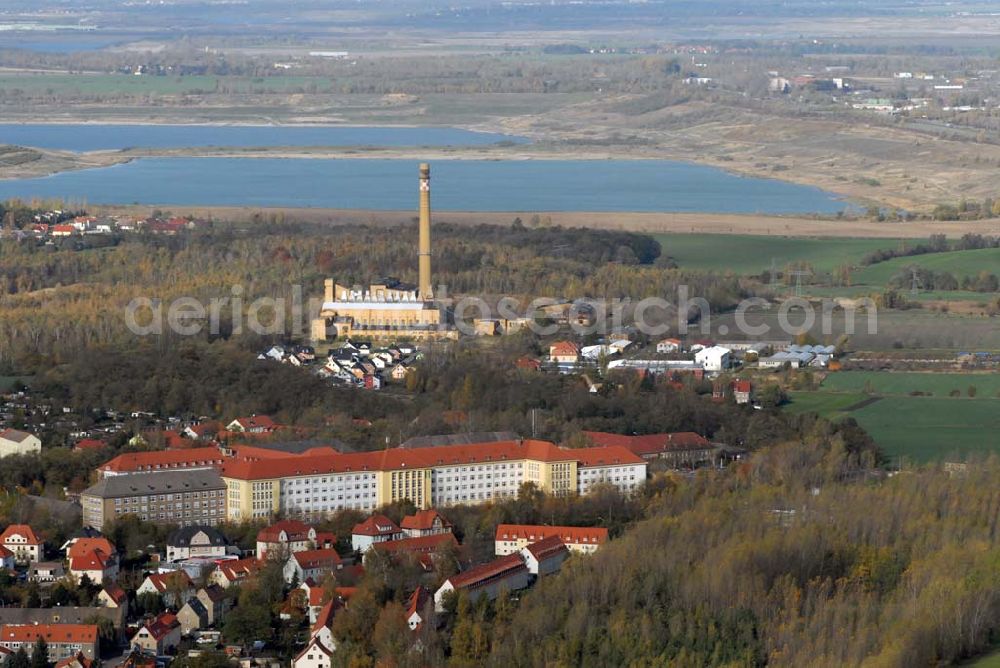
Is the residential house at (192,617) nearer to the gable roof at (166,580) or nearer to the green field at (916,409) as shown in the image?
the gable roof at (166,580)

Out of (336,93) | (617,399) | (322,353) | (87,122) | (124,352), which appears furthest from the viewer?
(336,93)

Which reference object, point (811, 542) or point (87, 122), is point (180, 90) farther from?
point (811, 542)

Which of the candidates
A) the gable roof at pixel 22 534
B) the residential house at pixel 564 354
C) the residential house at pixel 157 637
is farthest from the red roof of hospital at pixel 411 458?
the residential house at pixel 564 354

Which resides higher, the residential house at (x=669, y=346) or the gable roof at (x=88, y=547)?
the gable roof at (x=88, y=547)

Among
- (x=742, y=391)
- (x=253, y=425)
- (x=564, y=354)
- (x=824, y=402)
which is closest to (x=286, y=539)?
(x=253, y=425)

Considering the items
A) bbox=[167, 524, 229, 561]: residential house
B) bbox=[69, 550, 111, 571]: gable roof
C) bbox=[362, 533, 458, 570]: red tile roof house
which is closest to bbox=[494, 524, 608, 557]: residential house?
bbox=[362, 533, 458, 570]: red tile roof house

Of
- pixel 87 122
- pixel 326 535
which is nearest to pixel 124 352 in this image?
pixel 326 535
